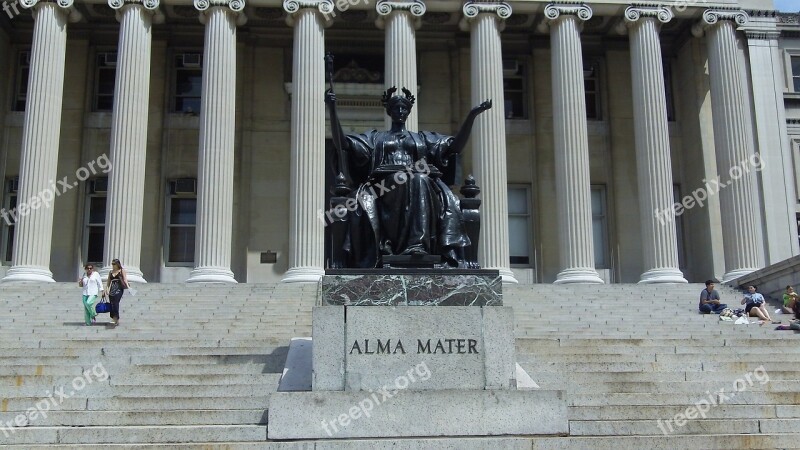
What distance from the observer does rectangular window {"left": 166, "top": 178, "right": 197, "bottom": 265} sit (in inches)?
1172

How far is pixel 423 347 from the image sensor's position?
30.5 ft

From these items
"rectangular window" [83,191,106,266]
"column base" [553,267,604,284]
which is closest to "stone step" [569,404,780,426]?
"column base" [553,267,604,284]

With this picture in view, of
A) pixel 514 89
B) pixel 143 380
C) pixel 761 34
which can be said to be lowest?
pixel 143 380

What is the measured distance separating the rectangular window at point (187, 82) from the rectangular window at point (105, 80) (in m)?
2.27

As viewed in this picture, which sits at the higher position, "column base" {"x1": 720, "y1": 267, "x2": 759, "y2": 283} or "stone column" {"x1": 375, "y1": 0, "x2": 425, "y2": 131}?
"stone column" {"x1": 375, "y1": 0, "x2": 425, "y2": 131}

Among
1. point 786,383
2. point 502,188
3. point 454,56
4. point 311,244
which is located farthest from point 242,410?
point 454,56

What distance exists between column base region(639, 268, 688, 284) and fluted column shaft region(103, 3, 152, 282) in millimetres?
15004

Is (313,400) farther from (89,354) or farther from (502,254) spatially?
(502,254)

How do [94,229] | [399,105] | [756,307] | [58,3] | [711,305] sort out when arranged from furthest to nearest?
[94,229] → [58,3] → [711,305] → [756,307] → [399,105]

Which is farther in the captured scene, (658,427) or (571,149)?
(571,149)

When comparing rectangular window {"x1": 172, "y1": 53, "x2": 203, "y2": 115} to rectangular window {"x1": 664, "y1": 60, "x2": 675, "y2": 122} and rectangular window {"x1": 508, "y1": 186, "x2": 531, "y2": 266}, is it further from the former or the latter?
rectangular window {"x1": 664, "y1": 60, "x2": 675, "y2": 122}

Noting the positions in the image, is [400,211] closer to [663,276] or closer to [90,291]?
[90,291]

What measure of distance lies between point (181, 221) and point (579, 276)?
548 inches

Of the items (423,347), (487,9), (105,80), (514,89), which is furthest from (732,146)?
(105,80)
